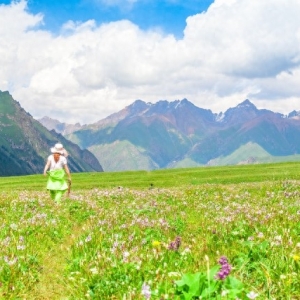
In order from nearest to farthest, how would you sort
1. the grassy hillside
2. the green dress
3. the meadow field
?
1. the meadow field
2. the green dress
3. the grassy hillside

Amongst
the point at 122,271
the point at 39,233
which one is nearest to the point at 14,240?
the point at 39,233

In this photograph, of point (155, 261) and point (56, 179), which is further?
point (56, 179)

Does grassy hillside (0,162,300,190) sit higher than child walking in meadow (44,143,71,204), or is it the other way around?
child walking in meadow (44,143,71,204)

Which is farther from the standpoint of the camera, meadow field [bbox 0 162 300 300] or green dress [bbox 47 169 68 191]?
green dress [bbox 47 169 68 191]

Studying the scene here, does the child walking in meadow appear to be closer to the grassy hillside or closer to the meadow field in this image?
the meadow field

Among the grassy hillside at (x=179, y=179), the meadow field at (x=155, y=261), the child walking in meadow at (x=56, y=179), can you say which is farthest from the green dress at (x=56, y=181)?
the grassy hillside at (x=179, y=179)

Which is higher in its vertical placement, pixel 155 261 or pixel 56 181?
pixel 56 181

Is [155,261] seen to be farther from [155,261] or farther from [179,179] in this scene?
[179,179]

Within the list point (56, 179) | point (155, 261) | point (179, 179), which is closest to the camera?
point (155, 261)

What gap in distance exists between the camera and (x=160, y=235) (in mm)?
8906

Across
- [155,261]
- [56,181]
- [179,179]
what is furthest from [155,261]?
[179,179]

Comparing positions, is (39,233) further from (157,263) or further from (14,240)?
(157,263)

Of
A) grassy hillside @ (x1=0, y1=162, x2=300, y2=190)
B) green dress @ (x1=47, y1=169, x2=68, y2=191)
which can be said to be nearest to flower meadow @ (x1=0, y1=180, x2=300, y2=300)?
green dress @ (x1=47, y1=169, x2=68, y2=191)

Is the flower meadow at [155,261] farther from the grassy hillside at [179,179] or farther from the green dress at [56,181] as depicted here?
the grassy hillside at [179,179]
